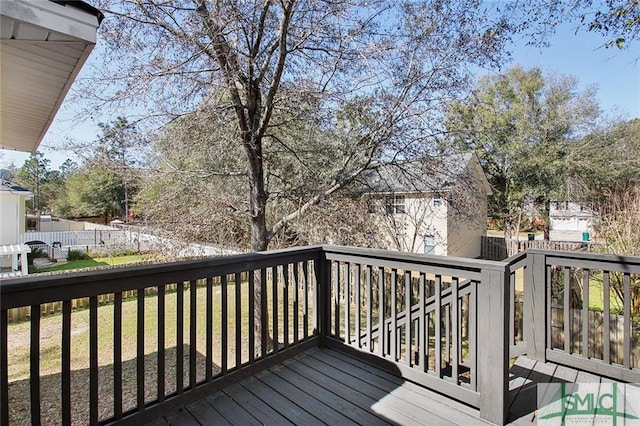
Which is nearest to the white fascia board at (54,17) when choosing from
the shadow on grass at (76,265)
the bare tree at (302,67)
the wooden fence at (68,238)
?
the bare tree at (302,67)

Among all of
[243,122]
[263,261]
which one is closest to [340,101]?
[243,122]

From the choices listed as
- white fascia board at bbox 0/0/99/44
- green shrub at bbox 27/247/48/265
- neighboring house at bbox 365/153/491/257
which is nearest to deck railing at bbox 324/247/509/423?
white fascia board at bbox 0/0/99/44

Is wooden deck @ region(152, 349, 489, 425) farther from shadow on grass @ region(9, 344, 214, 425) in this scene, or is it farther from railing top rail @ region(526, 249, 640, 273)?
railing top rail @ region(526, 249, 640, 273)

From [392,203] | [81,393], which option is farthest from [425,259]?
[81,393]

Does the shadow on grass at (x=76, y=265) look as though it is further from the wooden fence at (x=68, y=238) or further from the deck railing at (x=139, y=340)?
the deck railing at (x=139, y=340)

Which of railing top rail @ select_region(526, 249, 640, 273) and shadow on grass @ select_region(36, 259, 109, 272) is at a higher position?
railing top rail @ select_region(526, 249, 640, 273)

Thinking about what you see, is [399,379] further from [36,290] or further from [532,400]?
[36,290]

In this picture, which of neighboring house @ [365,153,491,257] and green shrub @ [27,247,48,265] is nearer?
neighboring house @ [365,153,491,257]

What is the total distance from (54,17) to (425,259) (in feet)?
8.49

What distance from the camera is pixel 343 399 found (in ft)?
7.55

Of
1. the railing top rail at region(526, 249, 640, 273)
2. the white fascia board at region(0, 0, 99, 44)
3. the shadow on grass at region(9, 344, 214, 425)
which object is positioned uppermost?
the white fascia board at region(0, 0, 99, 44)

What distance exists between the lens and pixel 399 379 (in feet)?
8.32

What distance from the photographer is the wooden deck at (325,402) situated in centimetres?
207

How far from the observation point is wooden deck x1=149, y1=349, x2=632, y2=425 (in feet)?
6.81
